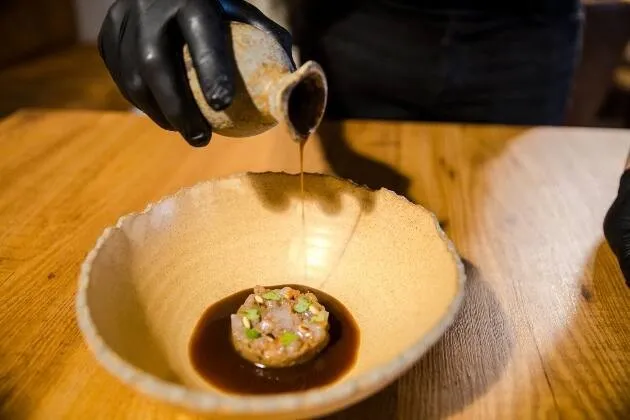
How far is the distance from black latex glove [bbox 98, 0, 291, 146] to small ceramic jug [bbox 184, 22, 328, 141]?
2 centimetres

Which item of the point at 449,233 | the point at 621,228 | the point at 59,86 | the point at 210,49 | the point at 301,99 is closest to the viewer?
the point at 210,49

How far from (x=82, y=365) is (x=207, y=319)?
0.20 metres

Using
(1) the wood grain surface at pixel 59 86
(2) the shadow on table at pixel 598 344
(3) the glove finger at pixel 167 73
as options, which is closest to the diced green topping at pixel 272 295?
(3) the glove finger at pixel 167 73

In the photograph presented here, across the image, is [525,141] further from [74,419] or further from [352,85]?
[74,419]

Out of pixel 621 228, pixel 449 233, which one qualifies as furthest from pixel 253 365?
pixel 621 228

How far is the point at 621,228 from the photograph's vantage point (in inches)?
43.1

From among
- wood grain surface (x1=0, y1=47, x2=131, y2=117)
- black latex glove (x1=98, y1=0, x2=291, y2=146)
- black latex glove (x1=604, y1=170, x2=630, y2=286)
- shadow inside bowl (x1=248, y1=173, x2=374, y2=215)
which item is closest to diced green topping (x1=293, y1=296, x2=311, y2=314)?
shadow inside bowl (x1=248, y1=173, x2=374, y2=215)

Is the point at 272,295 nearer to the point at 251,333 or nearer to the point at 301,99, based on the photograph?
the point at 251,333

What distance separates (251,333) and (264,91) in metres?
0.36

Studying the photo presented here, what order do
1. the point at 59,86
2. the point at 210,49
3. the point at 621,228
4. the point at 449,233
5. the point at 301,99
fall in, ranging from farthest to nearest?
the point at 59,86
the point at 449,233
the point at 621,228
the point at 301,99
the point at 210,49

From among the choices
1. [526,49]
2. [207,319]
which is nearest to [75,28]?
[526,49]

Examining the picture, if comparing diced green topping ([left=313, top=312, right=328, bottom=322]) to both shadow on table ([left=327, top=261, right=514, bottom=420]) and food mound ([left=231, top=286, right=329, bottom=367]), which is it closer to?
food mound ([left=231, top=286, right=329, bottom=367])

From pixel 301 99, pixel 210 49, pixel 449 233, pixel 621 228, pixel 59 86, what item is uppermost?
pixel 210 49

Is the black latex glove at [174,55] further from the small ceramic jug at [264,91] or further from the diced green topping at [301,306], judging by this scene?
the diced green topping at [301,306]
